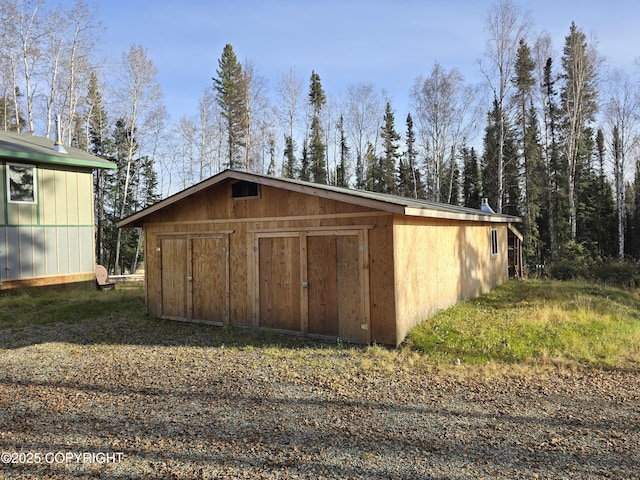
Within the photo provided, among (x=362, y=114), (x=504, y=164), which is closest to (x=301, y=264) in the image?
(x=504, y=164)

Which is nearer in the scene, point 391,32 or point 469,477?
point 469,477

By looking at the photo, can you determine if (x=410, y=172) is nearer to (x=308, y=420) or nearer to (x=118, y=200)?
(x=118, y=200)

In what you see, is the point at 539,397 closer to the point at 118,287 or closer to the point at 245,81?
the point at 118,287

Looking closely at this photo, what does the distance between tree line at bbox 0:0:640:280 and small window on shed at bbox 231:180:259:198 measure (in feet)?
45.4

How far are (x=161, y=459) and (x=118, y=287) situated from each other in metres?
13.2

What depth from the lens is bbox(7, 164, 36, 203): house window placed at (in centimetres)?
1213

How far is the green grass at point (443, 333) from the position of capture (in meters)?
6.15

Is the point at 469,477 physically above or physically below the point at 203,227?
below

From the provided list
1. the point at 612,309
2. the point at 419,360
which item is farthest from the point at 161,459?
the point at 612,309

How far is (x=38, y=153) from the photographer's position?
1234 centimetres

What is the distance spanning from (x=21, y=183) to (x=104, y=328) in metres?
6.83

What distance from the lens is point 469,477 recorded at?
10.2ft

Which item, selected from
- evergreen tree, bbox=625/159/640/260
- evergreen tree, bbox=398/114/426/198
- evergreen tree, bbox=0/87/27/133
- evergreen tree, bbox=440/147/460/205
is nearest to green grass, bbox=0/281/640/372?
evergreen tree, bbox=440/147/460/205

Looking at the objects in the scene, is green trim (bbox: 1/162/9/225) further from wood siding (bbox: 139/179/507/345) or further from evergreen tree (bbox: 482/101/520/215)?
evergreen tree (bbox: 482/101/520/215)
